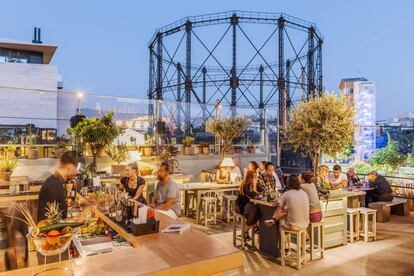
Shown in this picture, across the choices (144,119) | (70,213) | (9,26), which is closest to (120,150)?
(144,119)

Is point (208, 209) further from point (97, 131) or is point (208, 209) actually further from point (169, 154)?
point (97, 131)

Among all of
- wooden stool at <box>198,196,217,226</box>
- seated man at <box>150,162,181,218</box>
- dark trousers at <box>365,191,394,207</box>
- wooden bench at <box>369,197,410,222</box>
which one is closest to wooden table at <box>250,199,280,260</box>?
seated man at <box>150,162,181,218</box>

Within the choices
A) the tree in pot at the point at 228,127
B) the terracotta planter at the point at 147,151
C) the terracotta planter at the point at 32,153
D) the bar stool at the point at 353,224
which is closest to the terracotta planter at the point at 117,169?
the terracotta planter at the point at 147,151

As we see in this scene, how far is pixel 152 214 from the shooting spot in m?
2.59

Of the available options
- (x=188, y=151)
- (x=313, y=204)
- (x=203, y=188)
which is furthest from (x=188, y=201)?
(x=313, y=204)

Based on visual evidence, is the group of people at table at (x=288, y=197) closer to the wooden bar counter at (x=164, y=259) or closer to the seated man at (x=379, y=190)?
the seated man at (x=379, y=190)

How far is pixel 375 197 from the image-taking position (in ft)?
25.5

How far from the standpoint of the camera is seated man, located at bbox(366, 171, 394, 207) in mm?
7633

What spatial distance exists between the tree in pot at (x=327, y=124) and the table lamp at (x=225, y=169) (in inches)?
67.7

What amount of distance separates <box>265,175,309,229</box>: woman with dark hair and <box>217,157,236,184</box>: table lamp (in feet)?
9.65

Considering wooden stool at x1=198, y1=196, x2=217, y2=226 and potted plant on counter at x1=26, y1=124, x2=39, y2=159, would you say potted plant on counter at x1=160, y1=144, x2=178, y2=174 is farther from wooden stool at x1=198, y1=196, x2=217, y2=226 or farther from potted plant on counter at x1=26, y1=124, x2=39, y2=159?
potted plant on counter at x1=26, y1=124, x2=39, y2=159

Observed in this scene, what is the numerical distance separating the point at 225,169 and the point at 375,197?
344cm

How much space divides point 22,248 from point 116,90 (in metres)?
78.7

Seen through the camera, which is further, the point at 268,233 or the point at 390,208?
the point at 390,208
